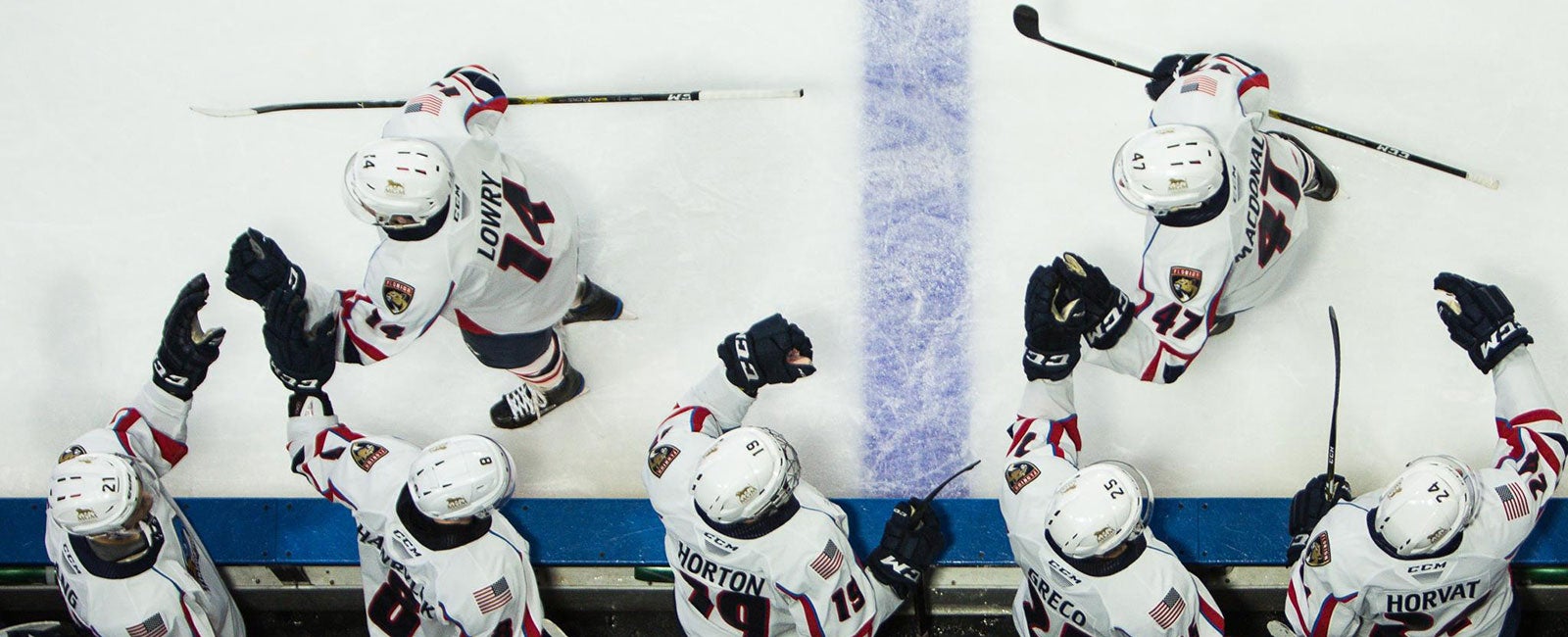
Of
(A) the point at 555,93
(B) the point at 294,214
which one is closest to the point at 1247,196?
(A) the point at 555,93

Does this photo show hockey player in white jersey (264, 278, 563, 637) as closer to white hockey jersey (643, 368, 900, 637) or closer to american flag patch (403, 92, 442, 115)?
white hockey jersey (643, 368, 900, 637)

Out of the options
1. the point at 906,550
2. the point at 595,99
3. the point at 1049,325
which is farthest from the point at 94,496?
the point at 1049,325

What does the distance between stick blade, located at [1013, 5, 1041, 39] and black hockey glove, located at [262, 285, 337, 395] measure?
2336mm

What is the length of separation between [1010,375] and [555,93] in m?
1.87

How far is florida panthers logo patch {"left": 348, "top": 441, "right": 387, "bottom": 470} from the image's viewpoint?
4.18m

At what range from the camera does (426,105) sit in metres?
4.19

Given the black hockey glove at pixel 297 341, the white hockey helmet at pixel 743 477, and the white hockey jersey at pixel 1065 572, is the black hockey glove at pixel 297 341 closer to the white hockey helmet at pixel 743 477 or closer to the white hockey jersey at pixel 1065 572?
the white hockey helmet at pixel 743 477

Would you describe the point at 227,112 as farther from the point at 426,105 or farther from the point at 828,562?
the point at 828,562

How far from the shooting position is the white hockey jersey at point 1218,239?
3924mm

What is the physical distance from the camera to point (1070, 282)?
4094mm

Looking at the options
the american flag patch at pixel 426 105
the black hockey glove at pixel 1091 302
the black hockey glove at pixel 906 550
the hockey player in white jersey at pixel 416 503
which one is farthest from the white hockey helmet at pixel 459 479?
the black hockey glove at pixel 1091 302

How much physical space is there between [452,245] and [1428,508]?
2.58 metres

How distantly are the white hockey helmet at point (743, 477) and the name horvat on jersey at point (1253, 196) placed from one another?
1.35m

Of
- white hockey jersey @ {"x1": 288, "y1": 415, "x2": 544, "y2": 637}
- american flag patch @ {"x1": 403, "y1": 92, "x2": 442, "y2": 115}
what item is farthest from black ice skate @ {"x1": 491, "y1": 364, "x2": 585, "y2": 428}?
american flag patch @ {"x1": 403, "y1": 92, "x2": 442, "y2": 115}
